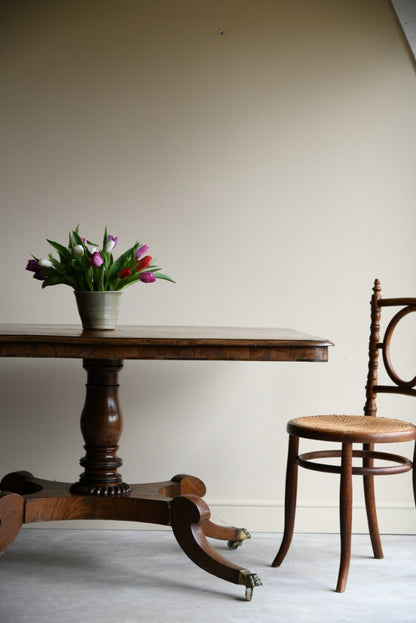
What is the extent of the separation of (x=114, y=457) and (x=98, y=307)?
54cm

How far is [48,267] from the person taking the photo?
2.55 meters

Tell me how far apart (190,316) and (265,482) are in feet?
2.42

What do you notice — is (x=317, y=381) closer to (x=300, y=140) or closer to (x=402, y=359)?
(x=402, y=359)

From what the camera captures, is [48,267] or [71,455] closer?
[48,267]

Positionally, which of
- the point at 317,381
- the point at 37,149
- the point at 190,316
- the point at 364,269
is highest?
the point at 37,149

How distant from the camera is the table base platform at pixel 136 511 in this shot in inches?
92.4

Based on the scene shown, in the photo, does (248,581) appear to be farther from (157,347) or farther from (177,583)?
(157,347)

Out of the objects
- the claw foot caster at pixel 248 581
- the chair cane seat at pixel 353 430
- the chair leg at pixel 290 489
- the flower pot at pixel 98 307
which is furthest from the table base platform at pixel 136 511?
the flower pot at pixel 98 307

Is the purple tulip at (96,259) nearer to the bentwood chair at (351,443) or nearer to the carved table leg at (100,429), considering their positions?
the carved table leg at (100,429)

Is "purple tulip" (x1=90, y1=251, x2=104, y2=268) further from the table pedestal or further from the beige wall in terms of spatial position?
the beige wall

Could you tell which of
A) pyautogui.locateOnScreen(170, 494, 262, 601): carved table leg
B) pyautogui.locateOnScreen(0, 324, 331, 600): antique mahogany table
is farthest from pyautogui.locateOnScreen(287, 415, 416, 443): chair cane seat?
pyautogui.locateOnScreen(170, 494, 262, 601): carved table leg

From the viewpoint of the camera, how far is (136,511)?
2521mm

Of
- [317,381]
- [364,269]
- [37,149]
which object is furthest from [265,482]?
[37,149]

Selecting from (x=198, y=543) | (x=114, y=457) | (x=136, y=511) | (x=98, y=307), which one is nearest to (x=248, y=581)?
(x=198, y=543)
